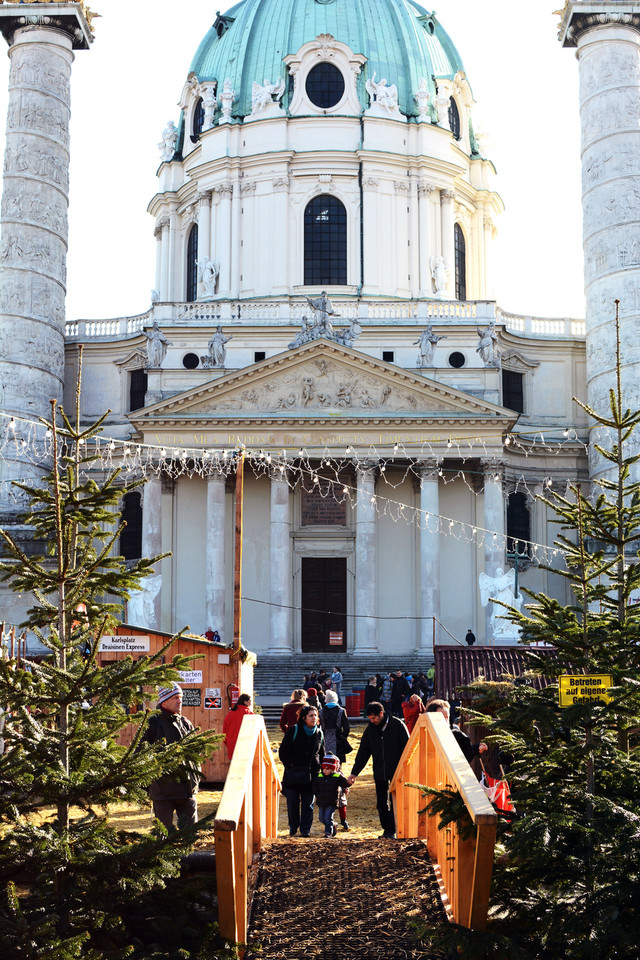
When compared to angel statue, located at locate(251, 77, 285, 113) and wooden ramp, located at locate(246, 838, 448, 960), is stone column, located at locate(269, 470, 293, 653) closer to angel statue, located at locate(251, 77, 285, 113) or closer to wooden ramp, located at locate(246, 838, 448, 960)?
angel statue, located at locate(251, 77, 285, 113)

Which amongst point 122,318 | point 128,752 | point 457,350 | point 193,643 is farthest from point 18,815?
point 122,318

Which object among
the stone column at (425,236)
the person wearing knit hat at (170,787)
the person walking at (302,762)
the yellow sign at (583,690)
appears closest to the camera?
the yellow sign at (583,690)

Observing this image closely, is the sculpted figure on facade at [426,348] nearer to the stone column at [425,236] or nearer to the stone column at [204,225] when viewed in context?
the stone column at [425,236]

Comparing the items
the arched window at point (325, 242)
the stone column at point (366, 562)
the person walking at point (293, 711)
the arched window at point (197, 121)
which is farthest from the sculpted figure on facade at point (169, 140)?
the person walking at point (293, 711)

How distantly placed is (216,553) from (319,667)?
5.28 meters

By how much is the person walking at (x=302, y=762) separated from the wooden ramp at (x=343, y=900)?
2.43 m

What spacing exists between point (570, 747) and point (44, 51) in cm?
3801

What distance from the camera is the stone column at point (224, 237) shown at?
4672 cm

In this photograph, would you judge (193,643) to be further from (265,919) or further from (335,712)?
(265,919)

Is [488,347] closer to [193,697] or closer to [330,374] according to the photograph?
[330,374]

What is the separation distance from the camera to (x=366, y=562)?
3747 cm

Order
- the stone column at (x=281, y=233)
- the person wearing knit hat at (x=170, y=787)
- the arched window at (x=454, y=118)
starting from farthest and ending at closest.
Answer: the arched window at (x=454, y=118), the stone column at (x=281, y=233), the person wearing knit hat at (x=170, y=787)

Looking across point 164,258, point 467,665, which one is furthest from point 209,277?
point 467,665

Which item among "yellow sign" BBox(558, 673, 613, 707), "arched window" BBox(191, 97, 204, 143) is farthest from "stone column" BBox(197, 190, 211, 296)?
"yellow sign" BBox(558, 673, 613, 707)
